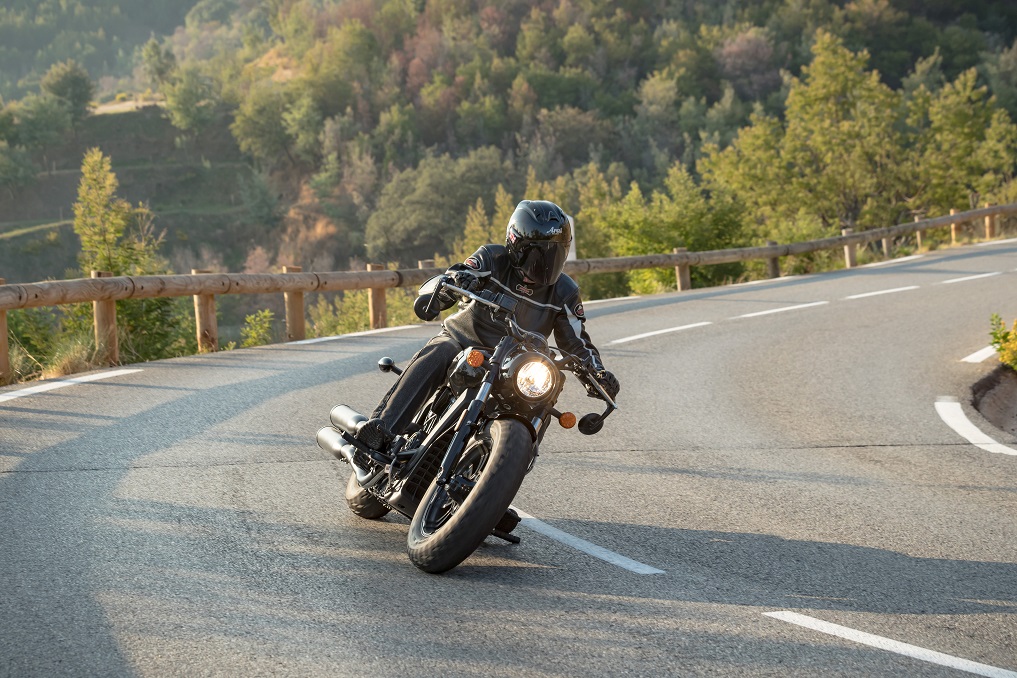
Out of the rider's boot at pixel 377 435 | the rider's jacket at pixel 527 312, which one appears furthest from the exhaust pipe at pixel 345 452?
the rider's jacket at pixel 527 312

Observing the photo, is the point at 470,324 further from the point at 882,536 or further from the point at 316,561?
the point at 882,536

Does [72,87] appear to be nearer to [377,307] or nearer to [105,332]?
[377,307]

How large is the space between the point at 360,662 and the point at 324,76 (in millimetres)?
164571

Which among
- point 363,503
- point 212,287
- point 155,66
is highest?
point 155,66

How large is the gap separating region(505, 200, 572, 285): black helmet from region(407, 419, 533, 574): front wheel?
2.59 ft

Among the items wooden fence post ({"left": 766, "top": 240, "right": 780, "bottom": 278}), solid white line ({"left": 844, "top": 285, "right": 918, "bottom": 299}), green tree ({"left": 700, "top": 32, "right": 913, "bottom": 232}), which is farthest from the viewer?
green tree ({"left": 700, "top": 32, "right": 913, "bottom": 232})

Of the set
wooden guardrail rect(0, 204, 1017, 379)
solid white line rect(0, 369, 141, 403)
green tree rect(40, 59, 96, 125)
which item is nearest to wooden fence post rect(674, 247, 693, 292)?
wooden guardrail rect(0, 204, 1017, 379)

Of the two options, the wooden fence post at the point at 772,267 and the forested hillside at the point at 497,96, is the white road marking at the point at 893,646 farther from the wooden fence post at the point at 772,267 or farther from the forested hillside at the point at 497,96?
the forested hillside at the point at 497,96

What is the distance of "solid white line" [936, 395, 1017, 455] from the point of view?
27.0 feet

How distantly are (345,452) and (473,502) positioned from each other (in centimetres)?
132

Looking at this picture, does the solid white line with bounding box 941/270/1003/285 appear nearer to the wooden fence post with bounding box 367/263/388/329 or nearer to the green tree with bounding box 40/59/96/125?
the wooden fence post with bounding box 367/263/388/329

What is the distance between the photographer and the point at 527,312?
17.9ft

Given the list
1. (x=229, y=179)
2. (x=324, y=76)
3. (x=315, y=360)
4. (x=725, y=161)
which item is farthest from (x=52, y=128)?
(x=315, y=360)

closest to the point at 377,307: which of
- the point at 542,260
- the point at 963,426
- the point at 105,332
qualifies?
the point at 105,332
